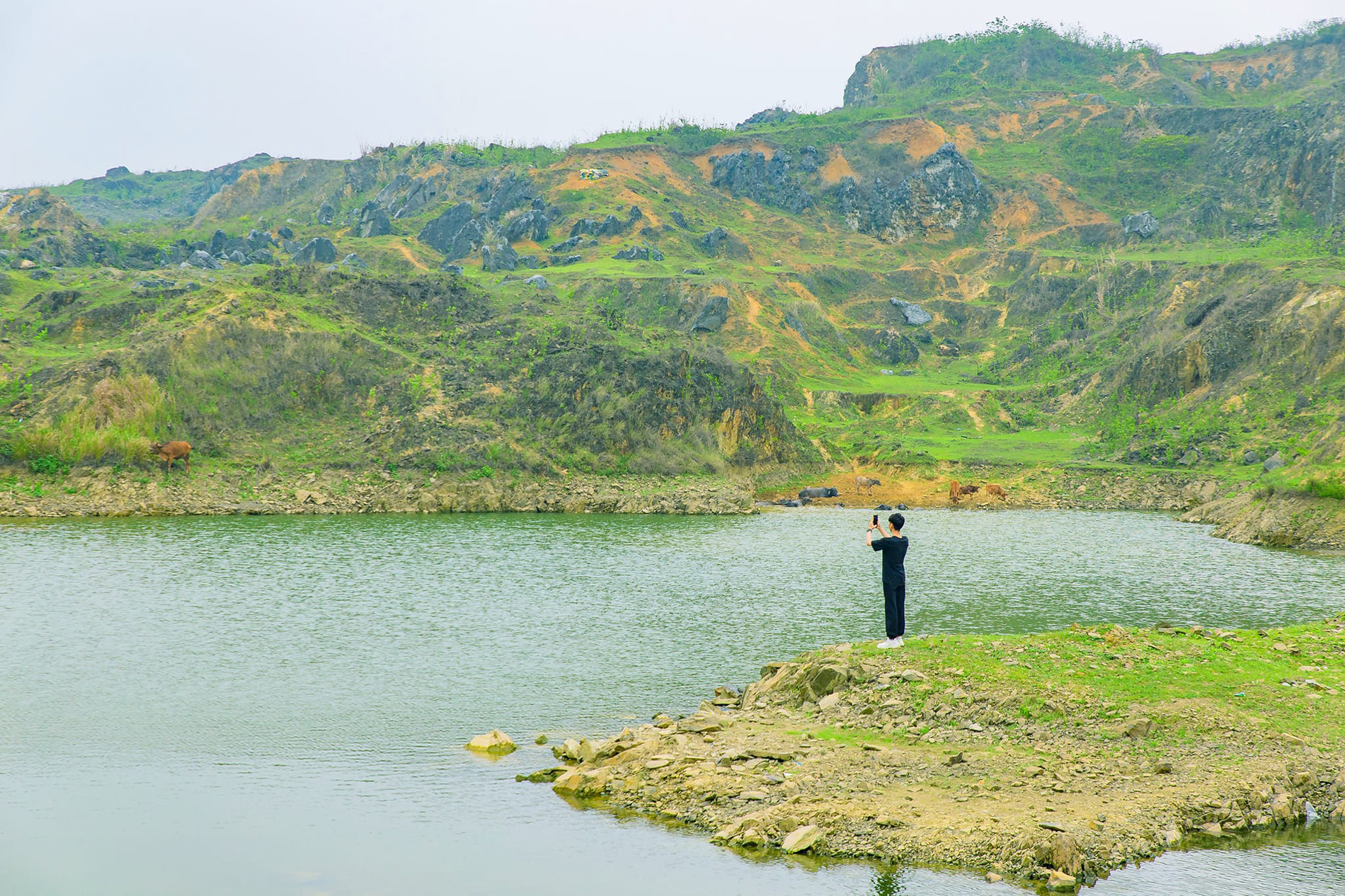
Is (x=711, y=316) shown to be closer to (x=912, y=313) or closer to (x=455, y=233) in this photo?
(x=912, y=313)

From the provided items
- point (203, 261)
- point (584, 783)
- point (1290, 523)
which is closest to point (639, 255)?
point (203, 261)

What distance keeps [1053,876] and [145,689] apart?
1841 cm

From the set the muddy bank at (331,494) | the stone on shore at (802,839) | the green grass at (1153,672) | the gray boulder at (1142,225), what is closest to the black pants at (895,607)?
the green grass at (1153,672)

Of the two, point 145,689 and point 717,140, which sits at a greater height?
point 717,140

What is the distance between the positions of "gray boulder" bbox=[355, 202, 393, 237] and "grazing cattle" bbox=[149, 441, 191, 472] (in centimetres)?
6593

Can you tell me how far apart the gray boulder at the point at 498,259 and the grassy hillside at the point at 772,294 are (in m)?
0.36

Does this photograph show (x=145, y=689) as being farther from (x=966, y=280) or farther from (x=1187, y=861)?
(x=966, y=280)

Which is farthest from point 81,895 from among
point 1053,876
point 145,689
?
point 1053,876

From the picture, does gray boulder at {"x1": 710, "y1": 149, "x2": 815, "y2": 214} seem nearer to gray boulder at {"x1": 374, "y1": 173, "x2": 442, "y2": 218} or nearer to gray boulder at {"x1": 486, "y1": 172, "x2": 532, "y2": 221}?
gray boulder at {"x1": 486, "y1": 172, "x2": 532, "y2": 221}

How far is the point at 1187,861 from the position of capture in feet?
42.8

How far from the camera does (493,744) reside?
18125 mm

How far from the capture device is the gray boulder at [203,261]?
8906 cm

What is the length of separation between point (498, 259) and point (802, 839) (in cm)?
9587

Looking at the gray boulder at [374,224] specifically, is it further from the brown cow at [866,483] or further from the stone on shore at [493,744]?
the stone on shore at [493,744]
